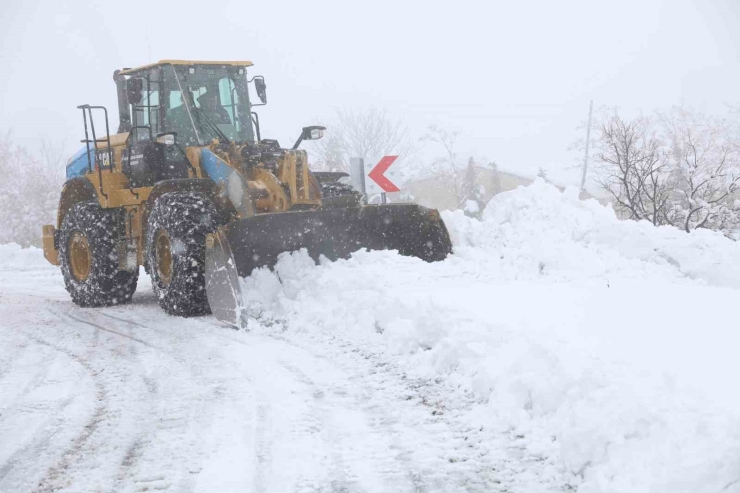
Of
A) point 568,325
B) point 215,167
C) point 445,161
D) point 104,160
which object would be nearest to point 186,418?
point 568,325

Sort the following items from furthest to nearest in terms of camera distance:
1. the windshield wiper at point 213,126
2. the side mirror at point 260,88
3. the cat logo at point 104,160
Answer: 1. the cat logo at point 104,160
2. the side mirror at point 260,88
3. the windshield wiper at point 213,126

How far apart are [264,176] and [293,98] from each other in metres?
Answer: 147

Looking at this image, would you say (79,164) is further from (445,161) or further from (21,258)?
(445,161)

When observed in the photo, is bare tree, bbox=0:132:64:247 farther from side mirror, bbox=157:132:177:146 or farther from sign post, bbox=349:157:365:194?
side mirror, bbox=157:132:177:146

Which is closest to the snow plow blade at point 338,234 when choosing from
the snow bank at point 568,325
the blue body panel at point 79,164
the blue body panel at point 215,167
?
the snow bank at point 568,325

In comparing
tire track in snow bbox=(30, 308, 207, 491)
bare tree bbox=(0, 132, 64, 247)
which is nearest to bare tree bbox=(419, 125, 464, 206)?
bare tree bbox=(0, 132, 64, 247)

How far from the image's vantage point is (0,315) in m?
8.77

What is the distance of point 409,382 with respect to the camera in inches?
190

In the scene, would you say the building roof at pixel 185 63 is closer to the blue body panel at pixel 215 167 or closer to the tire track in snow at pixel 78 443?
the blue body panel at pixel 215 167

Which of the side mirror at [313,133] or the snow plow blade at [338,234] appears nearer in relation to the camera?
the snow plow blade at [338,234]

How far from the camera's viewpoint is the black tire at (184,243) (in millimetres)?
7348

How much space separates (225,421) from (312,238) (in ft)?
12.4

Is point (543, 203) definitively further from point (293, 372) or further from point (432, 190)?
point (432, 190)

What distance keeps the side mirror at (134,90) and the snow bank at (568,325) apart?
2361mm
